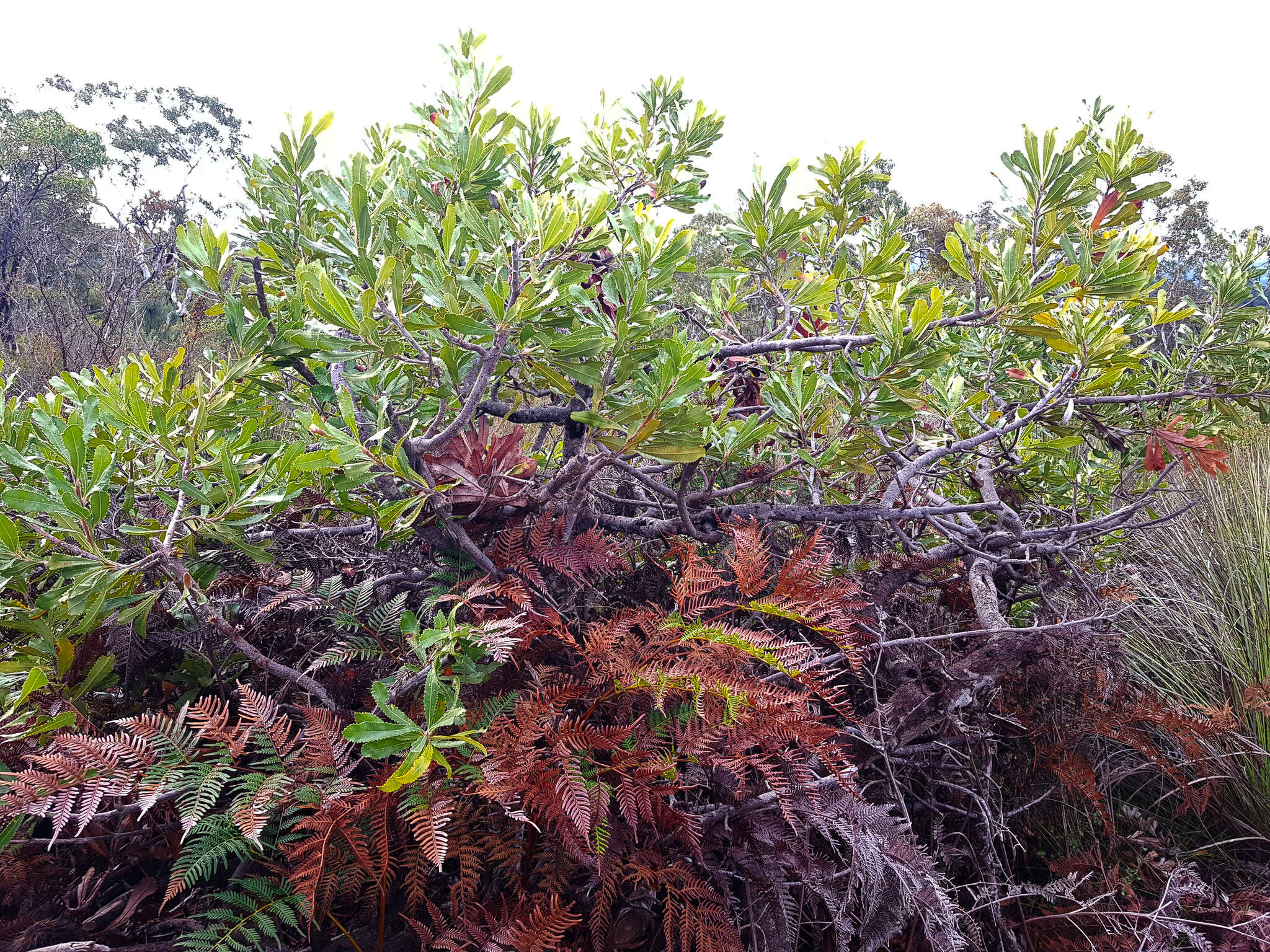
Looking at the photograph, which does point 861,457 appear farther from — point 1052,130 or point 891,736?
point 1052,130

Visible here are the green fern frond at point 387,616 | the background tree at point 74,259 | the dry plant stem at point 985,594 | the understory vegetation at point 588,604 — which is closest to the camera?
the understory vegetation at point 588,604

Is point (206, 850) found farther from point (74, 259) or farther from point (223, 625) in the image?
point (74, 259)

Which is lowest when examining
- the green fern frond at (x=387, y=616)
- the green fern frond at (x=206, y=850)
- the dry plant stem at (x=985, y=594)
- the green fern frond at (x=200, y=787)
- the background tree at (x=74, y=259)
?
the green fern frond at (x=206, y=850)

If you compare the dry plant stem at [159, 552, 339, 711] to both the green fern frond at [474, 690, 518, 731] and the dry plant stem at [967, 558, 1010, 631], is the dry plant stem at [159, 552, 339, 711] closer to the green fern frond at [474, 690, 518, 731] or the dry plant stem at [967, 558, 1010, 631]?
the green fern frond at [474, 690, 518, 731]

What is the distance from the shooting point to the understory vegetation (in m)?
1.12

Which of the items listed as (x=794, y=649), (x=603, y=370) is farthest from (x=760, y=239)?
(x=794, y=649)

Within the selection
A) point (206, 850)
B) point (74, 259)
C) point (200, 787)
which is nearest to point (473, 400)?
point (200, 787)

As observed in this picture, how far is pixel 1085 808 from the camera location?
1.96 meters

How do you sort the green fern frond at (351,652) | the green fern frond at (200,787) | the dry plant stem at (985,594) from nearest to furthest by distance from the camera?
the green fern frond at (200,787) < the green fern frond at (351,652) < the dry plant stem at (985,594)

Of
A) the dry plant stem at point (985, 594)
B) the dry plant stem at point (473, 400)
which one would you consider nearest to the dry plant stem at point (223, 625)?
the dry plant stem at point (473, 400)

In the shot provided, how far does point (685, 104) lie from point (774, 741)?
2.01 meters

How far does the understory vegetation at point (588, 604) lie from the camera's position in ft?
3.66

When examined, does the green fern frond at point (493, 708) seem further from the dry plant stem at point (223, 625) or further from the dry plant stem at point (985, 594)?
the dry plant stem at point (985, 594)

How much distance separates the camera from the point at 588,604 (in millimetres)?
1630
